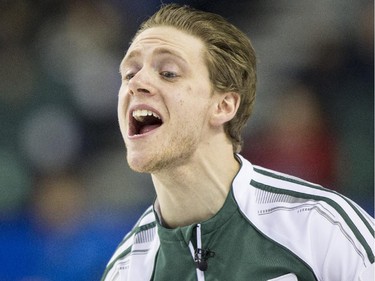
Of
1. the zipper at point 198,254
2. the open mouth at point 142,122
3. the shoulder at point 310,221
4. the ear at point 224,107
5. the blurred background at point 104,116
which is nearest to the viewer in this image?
the shoulder at point 310,221

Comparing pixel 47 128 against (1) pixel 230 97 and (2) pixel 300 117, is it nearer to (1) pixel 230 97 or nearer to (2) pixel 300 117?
(2) pixel 300 117

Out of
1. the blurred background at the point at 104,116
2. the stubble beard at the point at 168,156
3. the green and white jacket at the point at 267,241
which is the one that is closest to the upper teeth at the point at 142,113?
the stubble beard at the point at 168,156

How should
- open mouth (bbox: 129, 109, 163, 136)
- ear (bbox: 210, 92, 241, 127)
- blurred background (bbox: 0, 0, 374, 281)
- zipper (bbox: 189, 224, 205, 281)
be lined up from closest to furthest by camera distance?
zipper (bbox: 189, 224, 205, 281) → open mouth (bbox: 129, 109, 163, 136) → ear (bbox: 210, 92, 241, 127) → blurred background (bbox: 0, 0, 374, 281)

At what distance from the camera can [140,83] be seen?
9.11 feet

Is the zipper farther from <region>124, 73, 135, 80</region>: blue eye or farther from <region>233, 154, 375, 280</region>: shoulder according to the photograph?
<region>124, 73, 135, 80</region>: blue eye

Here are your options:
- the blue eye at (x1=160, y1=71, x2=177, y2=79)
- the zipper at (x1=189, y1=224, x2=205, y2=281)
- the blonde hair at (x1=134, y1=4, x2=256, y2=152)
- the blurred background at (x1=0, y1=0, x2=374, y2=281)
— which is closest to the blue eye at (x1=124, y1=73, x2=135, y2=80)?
the blue eye at (x1=160, y1=71, x2=177, y2=79)

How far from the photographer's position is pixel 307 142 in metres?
4.96

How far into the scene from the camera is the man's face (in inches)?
109

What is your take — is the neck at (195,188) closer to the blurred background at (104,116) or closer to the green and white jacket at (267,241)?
the green and white jacket at (267,241)

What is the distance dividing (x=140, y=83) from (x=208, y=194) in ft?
1.70

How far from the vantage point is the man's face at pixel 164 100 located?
276cm

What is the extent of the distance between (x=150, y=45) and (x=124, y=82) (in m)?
0.19

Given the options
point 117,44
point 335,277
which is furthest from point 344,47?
point 335,277

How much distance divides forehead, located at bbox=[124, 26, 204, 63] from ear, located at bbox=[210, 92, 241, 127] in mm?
205
